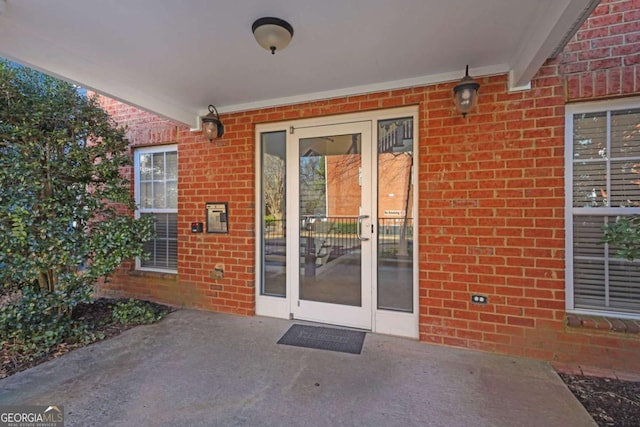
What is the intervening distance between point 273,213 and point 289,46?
184 cm

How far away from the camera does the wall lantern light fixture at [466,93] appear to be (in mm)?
2389

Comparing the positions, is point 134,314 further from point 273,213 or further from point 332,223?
point 332,223

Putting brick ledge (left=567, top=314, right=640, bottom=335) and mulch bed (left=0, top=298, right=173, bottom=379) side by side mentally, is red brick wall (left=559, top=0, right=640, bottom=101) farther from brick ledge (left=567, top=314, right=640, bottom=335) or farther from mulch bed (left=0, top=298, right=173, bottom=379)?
mulch bed (left=0, top=298, right=173, bottom=379)

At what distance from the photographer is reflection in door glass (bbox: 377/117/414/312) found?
2879mm

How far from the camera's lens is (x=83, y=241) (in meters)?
2.88

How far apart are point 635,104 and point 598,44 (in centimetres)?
56

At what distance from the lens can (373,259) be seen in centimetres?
296

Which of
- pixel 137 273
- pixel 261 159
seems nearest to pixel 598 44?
pixel 261 159

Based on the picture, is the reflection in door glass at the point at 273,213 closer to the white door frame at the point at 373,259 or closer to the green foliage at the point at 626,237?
the white door frame at the point at 373,259

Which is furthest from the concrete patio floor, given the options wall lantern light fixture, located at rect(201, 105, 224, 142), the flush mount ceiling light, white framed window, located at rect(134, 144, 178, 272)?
the flush mount ceiling light

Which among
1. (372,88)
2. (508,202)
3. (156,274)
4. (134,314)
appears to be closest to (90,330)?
(134,314)

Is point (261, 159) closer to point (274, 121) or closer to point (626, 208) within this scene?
point (274, 121)

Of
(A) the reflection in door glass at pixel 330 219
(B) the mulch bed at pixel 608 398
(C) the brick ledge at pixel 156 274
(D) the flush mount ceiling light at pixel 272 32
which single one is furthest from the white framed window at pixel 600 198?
(C) the brick ledge at pixel 156 274

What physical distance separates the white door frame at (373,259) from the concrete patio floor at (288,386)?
155 mm
